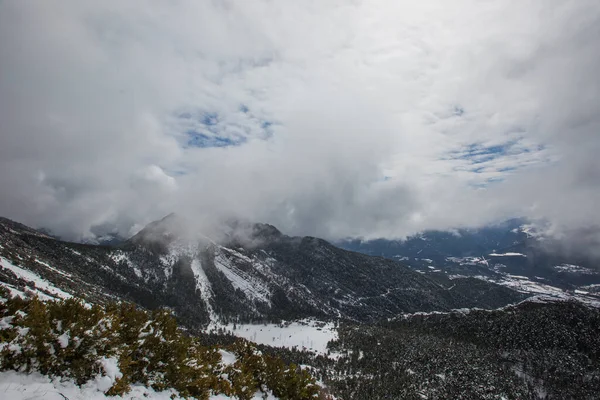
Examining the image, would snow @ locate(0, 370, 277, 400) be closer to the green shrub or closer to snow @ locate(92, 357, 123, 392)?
snow @ locate(92, 357, 123, 392)

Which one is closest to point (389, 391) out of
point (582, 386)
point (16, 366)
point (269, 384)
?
point (582, 386)

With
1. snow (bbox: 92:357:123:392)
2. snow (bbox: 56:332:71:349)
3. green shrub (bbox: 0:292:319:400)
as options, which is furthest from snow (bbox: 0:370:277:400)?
snow (bbox: 56:332:71:349)

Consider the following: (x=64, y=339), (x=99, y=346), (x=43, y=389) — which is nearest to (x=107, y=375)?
(x=99, y=346)

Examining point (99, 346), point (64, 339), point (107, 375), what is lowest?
point (107, 375)

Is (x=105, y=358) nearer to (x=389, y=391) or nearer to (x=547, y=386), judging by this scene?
(x=389, y=391)

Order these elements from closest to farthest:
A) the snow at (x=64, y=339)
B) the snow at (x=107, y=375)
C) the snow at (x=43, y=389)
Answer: the snow at (x=43, y=389) < the snow at (x=107, y=375) < the snow at (x=64, y=339)

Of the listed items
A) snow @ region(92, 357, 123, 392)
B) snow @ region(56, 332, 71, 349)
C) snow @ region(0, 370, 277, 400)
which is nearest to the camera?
snow @ region(0, 370, 277, 400)

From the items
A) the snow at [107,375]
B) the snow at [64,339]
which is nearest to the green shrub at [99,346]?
the snow at [64,339]

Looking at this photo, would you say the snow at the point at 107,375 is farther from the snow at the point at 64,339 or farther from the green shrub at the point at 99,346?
the snow at the point at 64,339

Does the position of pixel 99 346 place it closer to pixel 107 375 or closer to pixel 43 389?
pixel 107 375

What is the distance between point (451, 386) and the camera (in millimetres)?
185375

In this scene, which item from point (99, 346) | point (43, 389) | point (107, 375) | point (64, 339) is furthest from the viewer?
point (99, 346)

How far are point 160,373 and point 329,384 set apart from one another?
8071 inches

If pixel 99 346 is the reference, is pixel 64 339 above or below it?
above
